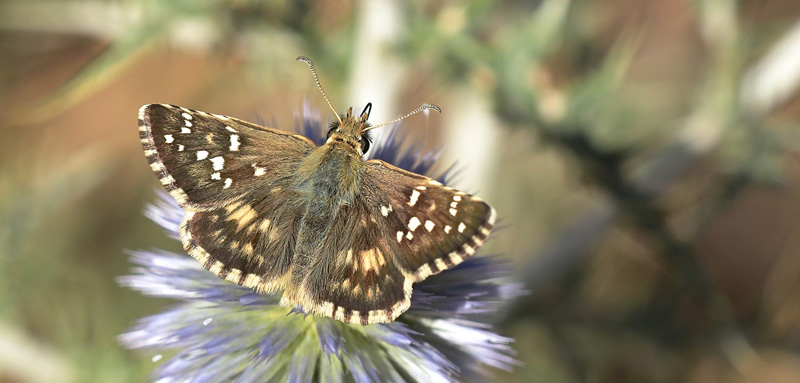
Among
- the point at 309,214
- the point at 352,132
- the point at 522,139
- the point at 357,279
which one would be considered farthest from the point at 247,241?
the point at 522,139

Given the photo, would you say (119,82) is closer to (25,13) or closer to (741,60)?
(25,13)

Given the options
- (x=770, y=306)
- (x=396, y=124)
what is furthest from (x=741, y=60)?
(x=396, y=124)

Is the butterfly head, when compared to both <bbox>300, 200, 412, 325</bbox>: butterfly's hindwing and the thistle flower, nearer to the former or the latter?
<bbox>300, 200, 412, 325</bbox>: butterfly's hindwing

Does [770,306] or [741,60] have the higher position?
[741,60]

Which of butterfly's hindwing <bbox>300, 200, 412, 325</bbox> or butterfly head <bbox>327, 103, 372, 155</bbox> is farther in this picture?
butterfly head <bbox>327, 103, 372, 155</bbox>

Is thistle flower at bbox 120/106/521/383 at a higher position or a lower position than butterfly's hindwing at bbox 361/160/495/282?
lower

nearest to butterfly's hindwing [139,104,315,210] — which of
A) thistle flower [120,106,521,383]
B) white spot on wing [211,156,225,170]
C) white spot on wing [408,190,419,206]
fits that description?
white spot on wing [211,156,225,170]

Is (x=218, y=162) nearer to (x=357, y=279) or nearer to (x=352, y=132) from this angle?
(x=352, y=132)
